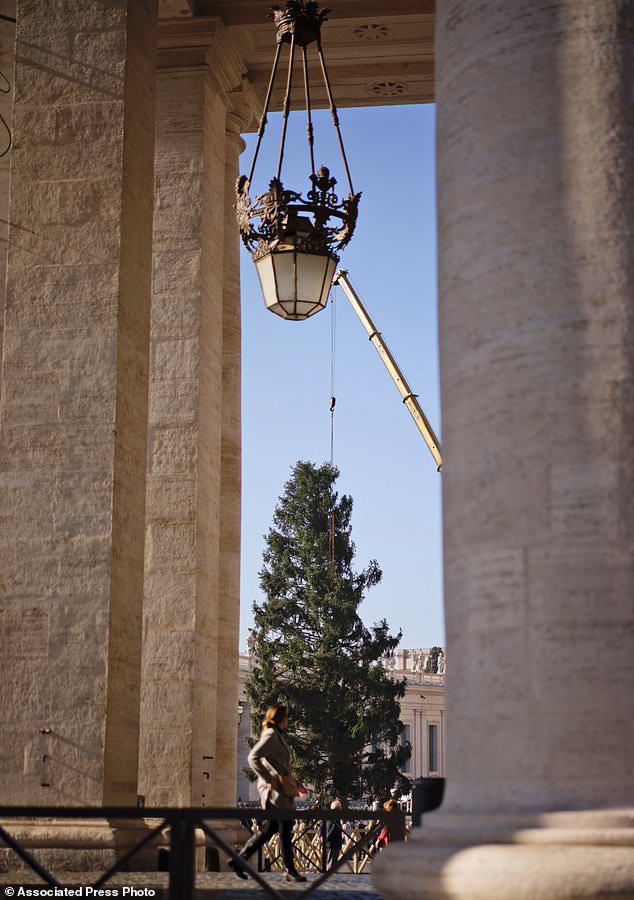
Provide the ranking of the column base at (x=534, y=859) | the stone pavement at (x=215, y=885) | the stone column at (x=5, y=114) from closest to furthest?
the column base at (x=534, y=859) < the stone pavement at (x=215, y=885) < the stone column at (x=5, y=114)

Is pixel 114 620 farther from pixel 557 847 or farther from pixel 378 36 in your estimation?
pixel 378 36

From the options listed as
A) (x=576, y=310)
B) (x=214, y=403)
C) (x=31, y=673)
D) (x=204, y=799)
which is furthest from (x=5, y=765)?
(x=576, y=310)

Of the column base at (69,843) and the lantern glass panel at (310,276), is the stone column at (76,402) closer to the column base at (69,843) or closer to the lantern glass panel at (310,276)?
the column base at (69,843)

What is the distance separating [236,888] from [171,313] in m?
8.48

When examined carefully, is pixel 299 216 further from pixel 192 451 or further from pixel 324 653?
pixel 324 653

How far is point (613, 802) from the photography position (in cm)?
571

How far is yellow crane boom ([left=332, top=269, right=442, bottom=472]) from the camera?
6758 cm

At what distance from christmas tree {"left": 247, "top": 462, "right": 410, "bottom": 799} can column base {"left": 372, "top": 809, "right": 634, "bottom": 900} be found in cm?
8241

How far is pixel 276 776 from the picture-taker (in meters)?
16.4

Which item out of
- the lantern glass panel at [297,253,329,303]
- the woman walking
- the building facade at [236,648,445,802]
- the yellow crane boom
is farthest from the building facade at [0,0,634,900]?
the building facade at [236,648,445,802]

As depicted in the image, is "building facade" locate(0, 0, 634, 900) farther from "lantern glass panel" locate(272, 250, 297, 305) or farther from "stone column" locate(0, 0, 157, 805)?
"lantern glass panel" locate(272, 250, 297, 305)

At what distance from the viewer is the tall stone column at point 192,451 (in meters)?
17.2

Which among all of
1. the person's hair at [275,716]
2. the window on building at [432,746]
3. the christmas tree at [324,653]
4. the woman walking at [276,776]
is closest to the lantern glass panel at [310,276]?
the woman walking at [276,776]

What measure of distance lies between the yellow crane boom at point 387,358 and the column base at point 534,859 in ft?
200
